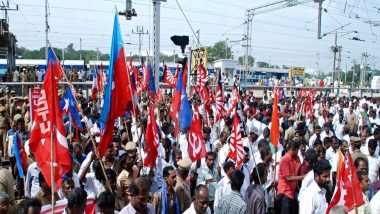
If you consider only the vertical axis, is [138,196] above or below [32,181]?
above

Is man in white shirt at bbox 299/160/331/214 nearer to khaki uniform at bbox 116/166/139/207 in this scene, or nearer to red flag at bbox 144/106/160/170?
red flag at bbox 144/106/160/170

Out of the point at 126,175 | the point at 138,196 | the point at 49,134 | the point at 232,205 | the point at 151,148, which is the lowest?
the point at 232,205

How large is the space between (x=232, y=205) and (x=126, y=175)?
1.48m

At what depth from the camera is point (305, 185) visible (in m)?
5.76

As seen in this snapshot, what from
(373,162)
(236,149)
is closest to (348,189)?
(236,149)

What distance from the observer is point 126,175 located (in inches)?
207

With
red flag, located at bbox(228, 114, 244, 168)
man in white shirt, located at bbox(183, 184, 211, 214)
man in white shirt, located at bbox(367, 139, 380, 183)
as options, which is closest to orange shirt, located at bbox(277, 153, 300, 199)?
red flag, located at bbox(228, 114, 244, 168)

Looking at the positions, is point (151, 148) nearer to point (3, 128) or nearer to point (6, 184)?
point (6, 184)

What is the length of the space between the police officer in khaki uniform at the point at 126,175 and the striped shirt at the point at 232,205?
45.0 inches

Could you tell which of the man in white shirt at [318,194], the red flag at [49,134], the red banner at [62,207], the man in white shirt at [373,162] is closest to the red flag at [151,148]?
the red banner at [62,207]

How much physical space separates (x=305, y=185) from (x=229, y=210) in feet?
5.57

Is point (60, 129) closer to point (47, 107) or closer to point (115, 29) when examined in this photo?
point (47, 107)

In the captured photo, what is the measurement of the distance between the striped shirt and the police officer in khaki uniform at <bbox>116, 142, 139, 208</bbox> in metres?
1.14

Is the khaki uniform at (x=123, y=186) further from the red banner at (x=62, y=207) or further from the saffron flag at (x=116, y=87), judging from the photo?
the saffron flag at (x=116, y=87)
